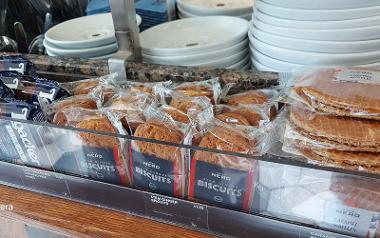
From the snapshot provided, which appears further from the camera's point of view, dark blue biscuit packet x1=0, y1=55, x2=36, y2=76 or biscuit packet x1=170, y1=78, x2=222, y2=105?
dark blue biscuit packet x1=0, y1=55, x2=36, y2=76

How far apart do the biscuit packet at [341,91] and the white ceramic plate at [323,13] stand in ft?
0.36

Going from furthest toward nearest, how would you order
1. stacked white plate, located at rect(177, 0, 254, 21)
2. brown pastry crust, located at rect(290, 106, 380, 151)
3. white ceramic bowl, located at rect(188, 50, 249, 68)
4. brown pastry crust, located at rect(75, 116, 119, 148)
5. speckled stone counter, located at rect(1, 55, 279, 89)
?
stacked white plate, located at rect(177, 0, 254, 21), white ceramic bowl, located at rect(188, 50, 249, 68), speckled stone counter, located at rect(1, 55, 279, 89), brown pastry crust, located at rect(75, 116, 119, 148), brown pastry crust, located at rect(290, 106, 380, 151)

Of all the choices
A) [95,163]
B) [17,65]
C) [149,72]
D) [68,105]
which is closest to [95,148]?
[95,163]

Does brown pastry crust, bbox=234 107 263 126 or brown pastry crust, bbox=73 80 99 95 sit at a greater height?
brown pastry crust, bbox=234 107 263 126

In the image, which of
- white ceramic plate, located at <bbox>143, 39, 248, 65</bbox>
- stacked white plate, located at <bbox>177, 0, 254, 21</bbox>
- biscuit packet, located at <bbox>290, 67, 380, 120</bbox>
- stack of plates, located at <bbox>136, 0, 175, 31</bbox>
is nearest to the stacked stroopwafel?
biscuit packet, located at <bbox>290, 67, 380, 120</bbox>

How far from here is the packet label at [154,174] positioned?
64cm

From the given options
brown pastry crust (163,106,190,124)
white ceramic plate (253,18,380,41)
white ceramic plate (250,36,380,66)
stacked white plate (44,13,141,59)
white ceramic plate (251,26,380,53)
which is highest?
white ceramic plate (253,18,380,41)

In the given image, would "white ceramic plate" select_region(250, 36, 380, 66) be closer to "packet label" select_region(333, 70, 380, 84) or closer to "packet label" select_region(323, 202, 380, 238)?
"packet label" select_region(333, 70, 380, 84)

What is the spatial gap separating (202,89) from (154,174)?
21 cm

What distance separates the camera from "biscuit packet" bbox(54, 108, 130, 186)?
26.0 inches

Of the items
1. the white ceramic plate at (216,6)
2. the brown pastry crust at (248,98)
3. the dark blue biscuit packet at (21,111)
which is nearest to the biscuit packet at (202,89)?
the brown pastry crust at (248,98)

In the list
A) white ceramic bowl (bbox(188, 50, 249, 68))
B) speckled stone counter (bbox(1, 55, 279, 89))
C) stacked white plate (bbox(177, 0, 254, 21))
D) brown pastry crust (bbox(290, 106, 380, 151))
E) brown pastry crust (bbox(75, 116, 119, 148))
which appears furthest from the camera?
stacked white plate (bbox(177, 0, 254, 21))

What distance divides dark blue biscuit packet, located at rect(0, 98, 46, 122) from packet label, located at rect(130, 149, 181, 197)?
0.23 meters

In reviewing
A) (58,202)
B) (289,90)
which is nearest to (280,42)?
(289,90)
